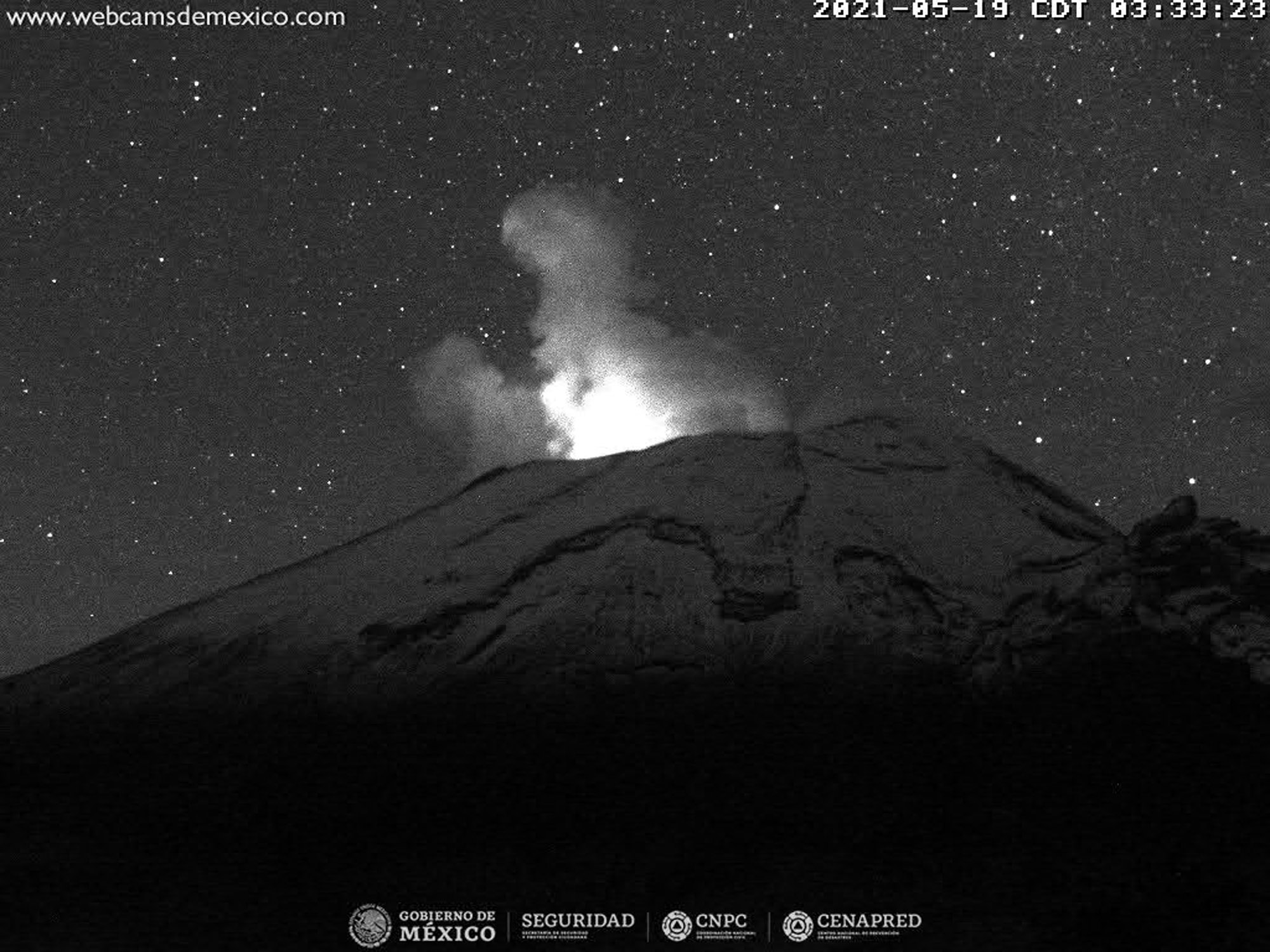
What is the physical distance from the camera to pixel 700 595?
6956cm

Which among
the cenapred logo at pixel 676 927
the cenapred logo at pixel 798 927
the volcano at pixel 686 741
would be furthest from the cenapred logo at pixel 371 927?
the cenapred logo at pixel 798 927

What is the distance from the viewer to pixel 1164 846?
50656mm

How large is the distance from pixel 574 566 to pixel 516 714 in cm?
1521

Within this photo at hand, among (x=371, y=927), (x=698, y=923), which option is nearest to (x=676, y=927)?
(x=698, y=923)

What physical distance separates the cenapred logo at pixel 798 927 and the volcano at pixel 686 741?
10.1 ft

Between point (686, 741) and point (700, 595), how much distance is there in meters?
13.4

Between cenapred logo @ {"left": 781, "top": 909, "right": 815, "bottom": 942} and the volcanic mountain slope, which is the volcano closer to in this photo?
the volcanic mountain slope

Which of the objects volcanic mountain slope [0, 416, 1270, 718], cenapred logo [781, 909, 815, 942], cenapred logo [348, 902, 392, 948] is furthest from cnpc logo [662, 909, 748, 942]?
volcanic mountain slope [0, 416, 1270, 718]

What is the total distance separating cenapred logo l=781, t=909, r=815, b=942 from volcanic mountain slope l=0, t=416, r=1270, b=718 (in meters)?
19.2

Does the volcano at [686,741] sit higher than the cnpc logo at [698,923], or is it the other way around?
the volcano at [686,741]

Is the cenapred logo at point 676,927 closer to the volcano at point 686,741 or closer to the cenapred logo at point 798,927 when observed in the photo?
the volcano at point 686,741

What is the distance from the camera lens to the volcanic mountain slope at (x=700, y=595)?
6134 cm

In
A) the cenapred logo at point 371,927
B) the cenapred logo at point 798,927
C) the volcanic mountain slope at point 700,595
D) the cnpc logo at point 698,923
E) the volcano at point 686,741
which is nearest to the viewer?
the cenapred logo at point 371,927

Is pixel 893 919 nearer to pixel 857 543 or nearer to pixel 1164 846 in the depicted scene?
pixel 1164 846
